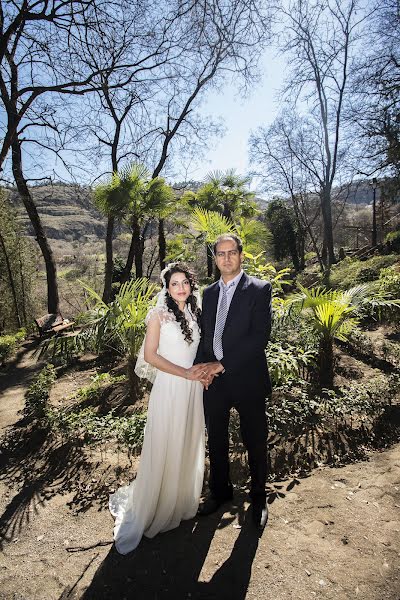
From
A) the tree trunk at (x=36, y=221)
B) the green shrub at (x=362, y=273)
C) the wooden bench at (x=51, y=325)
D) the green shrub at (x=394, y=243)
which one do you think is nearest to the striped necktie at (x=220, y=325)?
the wooden bench at (x=51, y=325)

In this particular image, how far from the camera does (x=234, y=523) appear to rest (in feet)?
9.29

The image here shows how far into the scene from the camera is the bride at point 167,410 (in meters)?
2.74

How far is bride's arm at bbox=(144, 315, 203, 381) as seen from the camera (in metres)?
2.68

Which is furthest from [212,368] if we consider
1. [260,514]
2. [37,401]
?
[37,401]

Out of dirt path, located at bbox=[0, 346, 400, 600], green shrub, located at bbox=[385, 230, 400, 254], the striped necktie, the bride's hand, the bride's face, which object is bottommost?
dirt path, located at bbox=[0, 346, 400, 600]

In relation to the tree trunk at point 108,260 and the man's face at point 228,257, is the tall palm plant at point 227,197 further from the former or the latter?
the man's face at point 228,257

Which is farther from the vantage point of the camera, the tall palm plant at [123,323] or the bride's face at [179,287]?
the tall palm plant at [123,323]

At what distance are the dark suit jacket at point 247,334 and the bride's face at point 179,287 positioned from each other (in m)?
0.41

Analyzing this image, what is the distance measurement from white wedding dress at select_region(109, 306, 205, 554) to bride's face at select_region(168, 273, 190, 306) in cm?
16

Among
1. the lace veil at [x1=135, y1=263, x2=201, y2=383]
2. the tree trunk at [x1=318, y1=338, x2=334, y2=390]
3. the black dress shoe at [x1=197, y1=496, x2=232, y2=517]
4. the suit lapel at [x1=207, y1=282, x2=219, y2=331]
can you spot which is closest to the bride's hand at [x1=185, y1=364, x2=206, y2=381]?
the suit lapel at [x1=207, y1=282, x2=219, y2=331]

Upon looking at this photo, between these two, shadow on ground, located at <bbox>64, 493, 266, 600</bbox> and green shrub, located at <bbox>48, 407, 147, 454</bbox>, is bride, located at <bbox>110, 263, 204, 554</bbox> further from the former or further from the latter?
green shrub, located at <bbox>48, 407, 147, 454</bbox>

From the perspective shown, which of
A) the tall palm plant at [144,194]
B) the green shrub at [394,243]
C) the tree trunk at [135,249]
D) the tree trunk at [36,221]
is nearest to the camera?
the tall palm plant at [144,194]

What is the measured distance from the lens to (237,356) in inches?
103

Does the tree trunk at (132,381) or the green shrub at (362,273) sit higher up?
the green shrub at (362,273)
